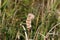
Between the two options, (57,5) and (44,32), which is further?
(57,5)

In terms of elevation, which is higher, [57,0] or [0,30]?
[57,0]

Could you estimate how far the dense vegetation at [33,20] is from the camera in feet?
7.18

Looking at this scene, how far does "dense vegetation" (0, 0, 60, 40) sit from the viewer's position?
2.19 m

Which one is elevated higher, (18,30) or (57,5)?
(57,5)

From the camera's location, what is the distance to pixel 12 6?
92.6 inches

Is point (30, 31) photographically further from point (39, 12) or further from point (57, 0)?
point (57, 0)

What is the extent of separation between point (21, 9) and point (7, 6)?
115 millimetres

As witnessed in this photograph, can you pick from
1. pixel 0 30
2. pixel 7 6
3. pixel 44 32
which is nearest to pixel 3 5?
pixel 7 6

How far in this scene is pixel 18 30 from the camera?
2223 millimetres

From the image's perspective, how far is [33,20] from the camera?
2.27m

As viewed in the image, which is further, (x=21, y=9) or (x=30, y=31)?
(x=21, y=9)

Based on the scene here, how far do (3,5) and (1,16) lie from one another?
0.09 metres

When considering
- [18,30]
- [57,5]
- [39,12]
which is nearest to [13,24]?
[18,30]

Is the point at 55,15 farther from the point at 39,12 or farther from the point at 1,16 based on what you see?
the point at 1,16
